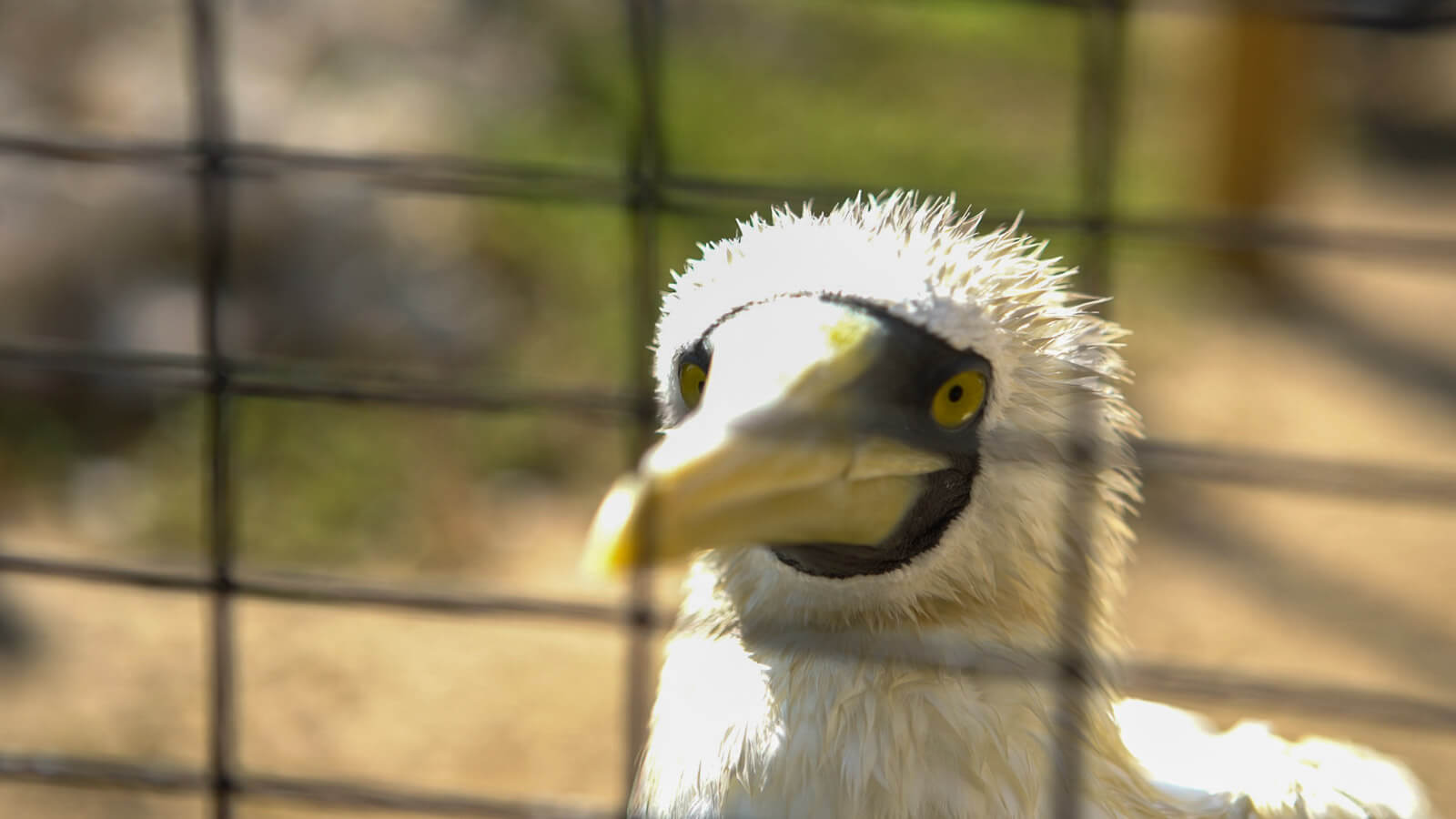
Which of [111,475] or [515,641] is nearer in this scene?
[515,641]

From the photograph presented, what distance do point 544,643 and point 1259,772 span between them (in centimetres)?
244

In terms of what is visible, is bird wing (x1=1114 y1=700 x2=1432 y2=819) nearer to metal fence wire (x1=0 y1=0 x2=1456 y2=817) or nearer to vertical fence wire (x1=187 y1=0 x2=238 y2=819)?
metal fence wire (x1=0 y1=0 x2=1456 y2=817)

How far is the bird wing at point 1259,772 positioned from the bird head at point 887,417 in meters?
0.36

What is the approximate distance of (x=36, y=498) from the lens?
4352mm

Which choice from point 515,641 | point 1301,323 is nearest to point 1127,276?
point 1301,323

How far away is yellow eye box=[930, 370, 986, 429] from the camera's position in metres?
Result: 1.66

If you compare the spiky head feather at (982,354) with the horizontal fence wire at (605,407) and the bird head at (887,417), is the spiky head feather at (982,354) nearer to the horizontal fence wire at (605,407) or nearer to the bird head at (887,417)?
the bird head at (887,417)

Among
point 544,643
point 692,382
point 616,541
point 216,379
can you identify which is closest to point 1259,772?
point 692,382

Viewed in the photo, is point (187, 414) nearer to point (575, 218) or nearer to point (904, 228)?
point (575, 218)

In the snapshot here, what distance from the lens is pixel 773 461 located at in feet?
4.72

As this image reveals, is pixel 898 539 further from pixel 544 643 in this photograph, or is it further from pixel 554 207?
pixel 554 207

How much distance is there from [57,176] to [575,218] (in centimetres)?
196

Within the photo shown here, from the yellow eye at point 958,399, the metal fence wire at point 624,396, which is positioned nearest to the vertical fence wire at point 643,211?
the metal fence wire at point 624,396

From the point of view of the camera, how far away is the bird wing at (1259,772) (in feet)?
6.40
